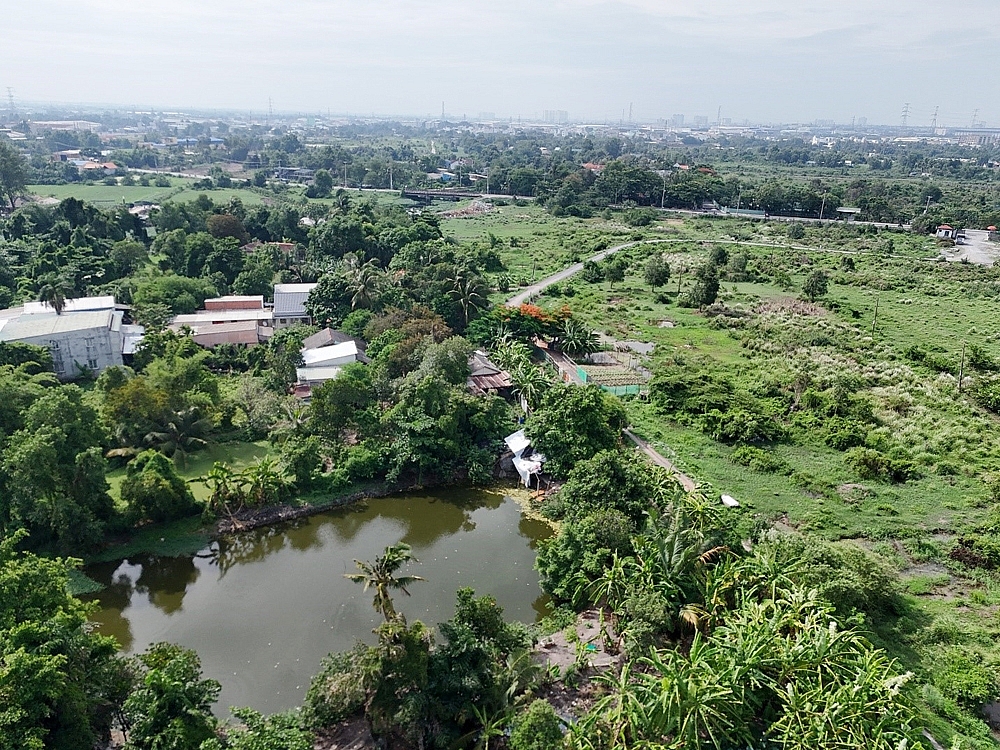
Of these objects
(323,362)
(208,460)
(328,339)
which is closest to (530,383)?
(323,362)

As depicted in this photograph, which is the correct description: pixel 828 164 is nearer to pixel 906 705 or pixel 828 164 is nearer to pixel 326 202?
pixel 326 202

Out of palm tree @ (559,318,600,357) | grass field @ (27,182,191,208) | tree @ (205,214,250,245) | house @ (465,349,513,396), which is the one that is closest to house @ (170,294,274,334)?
house @ (465,349,513,396)

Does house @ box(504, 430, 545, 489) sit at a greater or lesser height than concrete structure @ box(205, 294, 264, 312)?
lesser

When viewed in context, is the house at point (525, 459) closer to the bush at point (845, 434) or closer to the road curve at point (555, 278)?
the bush at point (845, 434)

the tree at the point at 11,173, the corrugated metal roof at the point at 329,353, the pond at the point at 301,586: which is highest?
the tree at the point at 11,173

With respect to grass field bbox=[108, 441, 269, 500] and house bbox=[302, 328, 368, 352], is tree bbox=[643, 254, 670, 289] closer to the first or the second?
house bbox=[302, 328, 368, 352]

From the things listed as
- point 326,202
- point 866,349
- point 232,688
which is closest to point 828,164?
→ point 326,202

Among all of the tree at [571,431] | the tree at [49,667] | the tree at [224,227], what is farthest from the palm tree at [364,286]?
the tree at [49,667]

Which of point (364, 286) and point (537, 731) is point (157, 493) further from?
point (364, 286)
